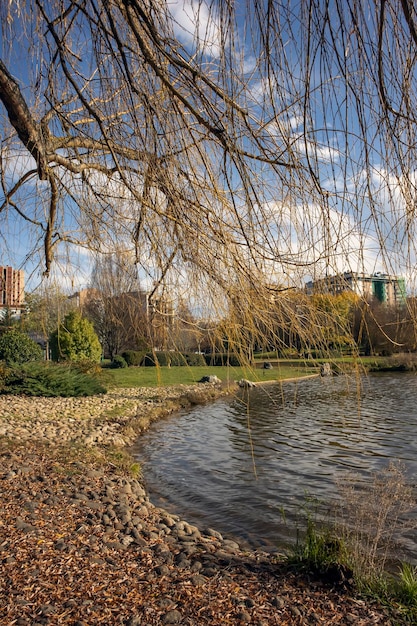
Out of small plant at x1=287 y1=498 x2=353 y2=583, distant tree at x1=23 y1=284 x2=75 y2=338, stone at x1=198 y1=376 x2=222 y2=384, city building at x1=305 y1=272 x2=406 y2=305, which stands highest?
distant tree at x1=23 y1=284 x2=75 y2=338

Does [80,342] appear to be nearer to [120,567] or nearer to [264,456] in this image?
[264,456]

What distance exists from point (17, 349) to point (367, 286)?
14.8m

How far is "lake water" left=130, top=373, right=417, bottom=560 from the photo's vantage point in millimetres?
5473

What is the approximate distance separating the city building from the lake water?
1.13 metres

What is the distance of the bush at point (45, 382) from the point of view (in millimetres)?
12594

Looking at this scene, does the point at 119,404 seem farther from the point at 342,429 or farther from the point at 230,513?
the point at 230,513

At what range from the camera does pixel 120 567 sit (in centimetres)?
351

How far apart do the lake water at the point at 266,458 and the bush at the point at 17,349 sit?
539cm

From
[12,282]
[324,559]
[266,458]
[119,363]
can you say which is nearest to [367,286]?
[12,282]

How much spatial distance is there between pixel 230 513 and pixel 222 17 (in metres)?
5.21

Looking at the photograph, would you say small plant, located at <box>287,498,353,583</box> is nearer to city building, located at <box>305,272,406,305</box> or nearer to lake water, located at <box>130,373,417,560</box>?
lake water, located at <box>130,373,417,560</box>

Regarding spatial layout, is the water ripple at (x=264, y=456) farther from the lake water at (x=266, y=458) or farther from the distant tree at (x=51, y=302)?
the distant tree at (x=51, y=302)

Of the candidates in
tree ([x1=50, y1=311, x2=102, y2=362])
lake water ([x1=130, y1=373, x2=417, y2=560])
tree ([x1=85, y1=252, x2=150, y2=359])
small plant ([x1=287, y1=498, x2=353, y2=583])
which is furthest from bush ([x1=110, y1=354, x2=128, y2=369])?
tree ([x1=85, y1=252, x2=150, y2=359])

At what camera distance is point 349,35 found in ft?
4.57
